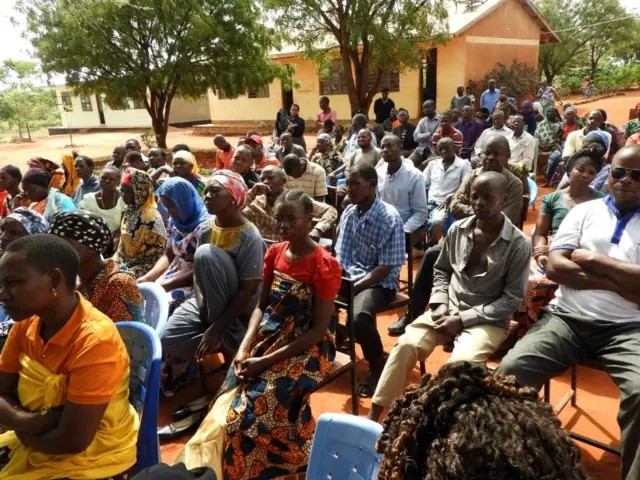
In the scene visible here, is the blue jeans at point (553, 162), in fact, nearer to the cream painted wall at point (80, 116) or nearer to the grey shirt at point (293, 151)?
the grey shirt at point (293, 151)

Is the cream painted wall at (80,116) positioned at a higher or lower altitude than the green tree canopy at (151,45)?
lower

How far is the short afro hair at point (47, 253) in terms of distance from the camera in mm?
1805

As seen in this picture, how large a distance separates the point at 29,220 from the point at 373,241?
2.43m

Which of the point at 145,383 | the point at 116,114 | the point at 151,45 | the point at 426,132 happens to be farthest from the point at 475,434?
the point at 116,114


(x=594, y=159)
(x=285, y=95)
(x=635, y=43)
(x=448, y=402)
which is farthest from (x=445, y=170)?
(x=635, y=43)

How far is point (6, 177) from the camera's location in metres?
5.47

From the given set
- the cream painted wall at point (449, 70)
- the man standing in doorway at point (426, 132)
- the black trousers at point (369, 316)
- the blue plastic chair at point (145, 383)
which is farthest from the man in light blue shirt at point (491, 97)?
the blue plastic chair at point (145, 383)

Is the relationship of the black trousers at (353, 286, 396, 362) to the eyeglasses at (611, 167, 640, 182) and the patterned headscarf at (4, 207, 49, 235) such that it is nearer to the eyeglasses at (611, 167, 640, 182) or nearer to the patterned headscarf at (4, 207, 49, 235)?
the eyeglasses at (611, 167, 640, 182)

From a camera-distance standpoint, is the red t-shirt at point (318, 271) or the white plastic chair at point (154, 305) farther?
the white plastic chair at point (154, 305)

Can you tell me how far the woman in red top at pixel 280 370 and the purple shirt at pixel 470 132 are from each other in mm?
7657

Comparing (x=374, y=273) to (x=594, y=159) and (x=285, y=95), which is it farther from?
(x=285, y=95)

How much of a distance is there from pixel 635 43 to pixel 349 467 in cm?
4032

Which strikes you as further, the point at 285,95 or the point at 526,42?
the point at 285,95

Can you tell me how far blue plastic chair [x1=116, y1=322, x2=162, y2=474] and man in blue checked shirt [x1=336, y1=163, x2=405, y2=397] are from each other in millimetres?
1601
